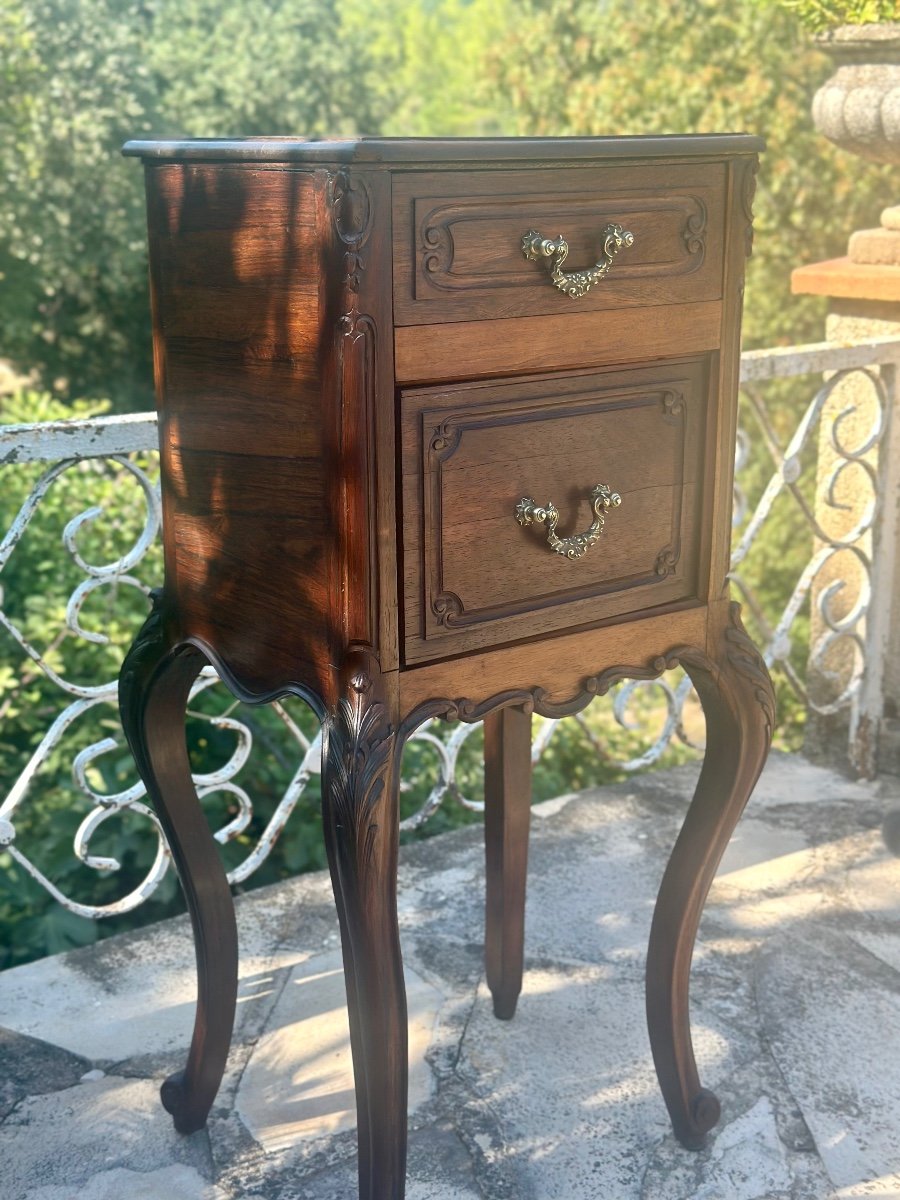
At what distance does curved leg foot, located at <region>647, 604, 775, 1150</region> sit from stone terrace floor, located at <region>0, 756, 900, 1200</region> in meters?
0.12

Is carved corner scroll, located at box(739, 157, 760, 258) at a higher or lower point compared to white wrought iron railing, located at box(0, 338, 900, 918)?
higher

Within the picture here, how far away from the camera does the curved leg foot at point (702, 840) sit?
2082 mm

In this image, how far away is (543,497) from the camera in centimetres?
180

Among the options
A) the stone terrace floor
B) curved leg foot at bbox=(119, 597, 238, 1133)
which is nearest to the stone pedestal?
the stone terrace floor

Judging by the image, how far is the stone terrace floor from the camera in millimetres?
2137

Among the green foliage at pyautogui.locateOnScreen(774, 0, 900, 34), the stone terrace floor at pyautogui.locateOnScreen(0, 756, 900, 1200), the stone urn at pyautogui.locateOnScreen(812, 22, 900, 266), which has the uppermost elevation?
the green foliage at pyautogui.locateOnScreen(774, 0, 900, 34)

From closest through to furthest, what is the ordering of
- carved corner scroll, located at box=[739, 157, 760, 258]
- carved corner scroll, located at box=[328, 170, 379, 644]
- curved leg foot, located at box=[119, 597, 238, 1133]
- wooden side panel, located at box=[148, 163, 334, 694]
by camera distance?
carved corner scroll, located at box=[328, 170, 379, 644] → wooden side panel, located at box=[148, 163, 334, 694] → carved corner scroll, located at box=[739, 157, 760, 258] → curved leg foot, located at box=[119, 597, 238, 1133]

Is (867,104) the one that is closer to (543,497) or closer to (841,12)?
(841,12)

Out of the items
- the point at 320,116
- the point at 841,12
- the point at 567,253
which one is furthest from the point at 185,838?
the point at 320,116

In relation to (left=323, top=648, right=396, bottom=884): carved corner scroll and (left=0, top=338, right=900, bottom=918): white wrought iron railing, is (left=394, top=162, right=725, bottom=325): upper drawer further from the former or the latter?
(left=0, top=338, right=900, bottom=918): white wrought iron railing

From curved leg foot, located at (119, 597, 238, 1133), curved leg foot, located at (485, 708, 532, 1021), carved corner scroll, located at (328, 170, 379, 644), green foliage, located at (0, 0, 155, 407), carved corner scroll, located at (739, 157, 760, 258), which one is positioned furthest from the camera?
green foliage, located at (0, 0, 155, 407)

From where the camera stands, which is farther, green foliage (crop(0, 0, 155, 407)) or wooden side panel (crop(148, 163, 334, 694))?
green foliage (crop(0, 0, 155, 407))

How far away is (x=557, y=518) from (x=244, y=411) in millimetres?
417

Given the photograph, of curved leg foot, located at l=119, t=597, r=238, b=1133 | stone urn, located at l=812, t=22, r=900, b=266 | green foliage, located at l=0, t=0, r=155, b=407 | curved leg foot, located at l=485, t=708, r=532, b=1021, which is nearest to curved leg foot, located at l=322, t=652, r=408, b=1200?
curved leg foot, located at l=119, t=597, r=238, b=1133
